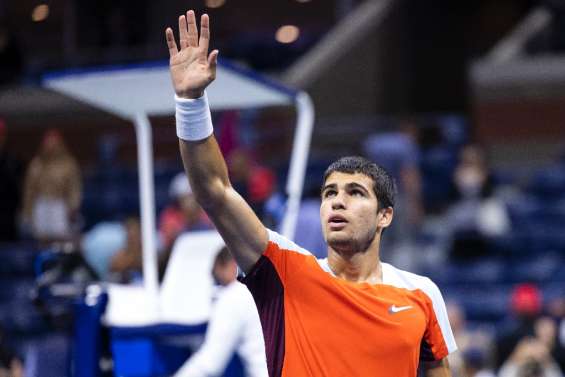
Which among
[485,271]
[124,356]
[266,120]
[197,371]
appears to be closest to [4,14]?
[266,120]

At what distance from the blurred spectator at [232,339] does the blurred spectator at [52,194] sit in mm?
5601

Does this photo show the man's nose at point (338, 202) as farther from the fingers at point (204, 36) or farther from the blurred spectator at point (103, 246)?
the blurred spectator at point (103, 246)

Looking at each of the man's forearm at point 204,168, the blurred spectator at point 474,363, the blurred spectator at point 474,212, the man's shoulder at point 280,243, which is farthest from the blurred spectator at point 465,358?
the man's forearm at point 204,168

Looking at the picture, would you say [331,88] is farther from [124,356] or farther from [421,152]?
[124,356]

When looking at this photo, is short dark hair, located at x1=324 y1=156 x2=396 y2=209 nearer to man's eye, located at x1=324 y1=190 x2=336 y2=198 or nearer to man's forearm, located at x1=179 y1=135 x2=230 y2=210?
man's eye, located at x1=324 y1=190 x2=336 y2=198

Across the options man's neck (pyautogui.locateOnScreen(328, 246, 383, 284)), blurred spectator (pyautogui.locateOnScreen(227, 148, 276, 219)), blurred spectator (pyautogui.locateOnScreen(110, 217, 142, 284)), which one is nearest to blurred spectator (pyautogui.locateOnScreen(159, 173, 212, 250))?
blurred spectator (pyautogui.locateOnScreen(110, 217, 142, 284))

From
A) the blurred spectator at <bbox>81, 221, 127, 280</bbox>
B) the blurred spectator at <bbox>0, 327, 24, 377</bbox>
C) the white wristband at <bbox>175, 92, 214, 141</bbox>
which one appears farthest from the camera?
the blurred spectator at <bbox>81, 221, 127, 280</bbox>

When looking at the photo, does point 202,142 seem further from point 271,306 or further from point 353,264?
point 353,264

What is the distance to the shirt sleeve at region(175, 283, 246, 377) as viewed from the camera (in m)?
6.42

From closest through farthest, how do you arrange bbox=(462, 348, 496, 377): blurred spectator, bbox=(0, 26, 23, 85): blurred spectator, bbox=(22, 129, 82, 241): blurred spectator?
bbox=(462, 348, 496, 377): blurred spectator
bbox=(22, 129, 82, 241): blurred spectator
bbox=(0, 26, 23, 85): blurred spectator

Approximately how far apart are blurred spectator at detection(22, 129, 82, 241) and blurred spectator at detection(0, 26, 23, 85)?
209 centimetres

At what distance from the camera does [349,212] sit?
13.6ft

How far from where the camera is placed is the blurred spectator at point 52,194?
11984 mm

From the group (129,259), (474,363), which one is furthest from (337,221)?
(129,259)
